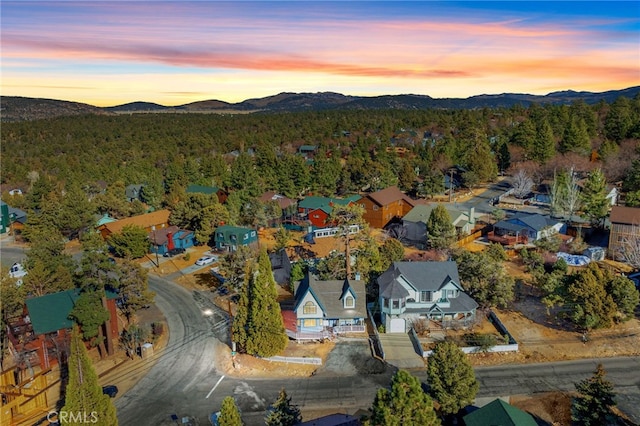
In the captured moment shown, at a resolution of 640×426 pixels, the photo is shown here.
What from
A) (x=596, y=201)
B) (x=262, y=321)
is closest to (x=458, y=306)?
(x=262, y=321)

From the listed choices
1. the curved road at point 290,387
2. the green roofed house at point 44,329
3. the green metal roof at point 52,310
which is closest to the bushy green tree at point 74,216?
the green roofed house at point 44,329

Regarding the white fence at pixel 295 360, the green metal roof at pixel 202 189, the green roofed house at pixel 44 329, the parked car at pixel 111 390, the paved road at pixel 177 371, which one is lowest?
the paved road at pixel 177 371

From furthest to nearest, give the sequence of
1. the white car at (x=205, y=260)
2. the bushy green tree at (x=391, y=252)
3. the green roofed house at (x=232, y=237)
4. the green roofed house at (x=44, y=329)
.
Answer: the green roofed house at (x=232, y=237), the white car at (x=205, y=260), the bushy green tree at (x=391, y=252), the green roofed house at (x=44, y=329)

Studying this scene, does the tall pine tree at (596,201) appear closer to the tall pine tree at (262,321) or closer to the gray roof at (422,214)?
the gray roof at (422,214)

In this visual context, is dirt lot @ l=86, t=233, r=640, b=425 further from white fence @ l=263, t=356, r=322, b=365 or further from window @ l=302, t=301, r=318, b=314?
window @ l=302, t=301, r=318, b=314

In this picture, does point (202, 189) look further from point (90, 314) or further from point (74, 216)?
point (90, 314)

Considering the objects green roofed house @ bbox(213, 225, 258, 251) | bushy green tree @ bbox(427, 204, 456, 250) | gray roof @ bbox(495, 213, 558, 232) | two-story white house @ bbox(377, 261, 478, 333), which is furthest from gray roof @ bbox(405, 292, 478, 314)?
green roofed house @ bbox(213, 225, 258, 251)

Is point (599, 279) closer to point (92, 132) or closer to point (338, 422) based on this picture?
point (338, 422)
